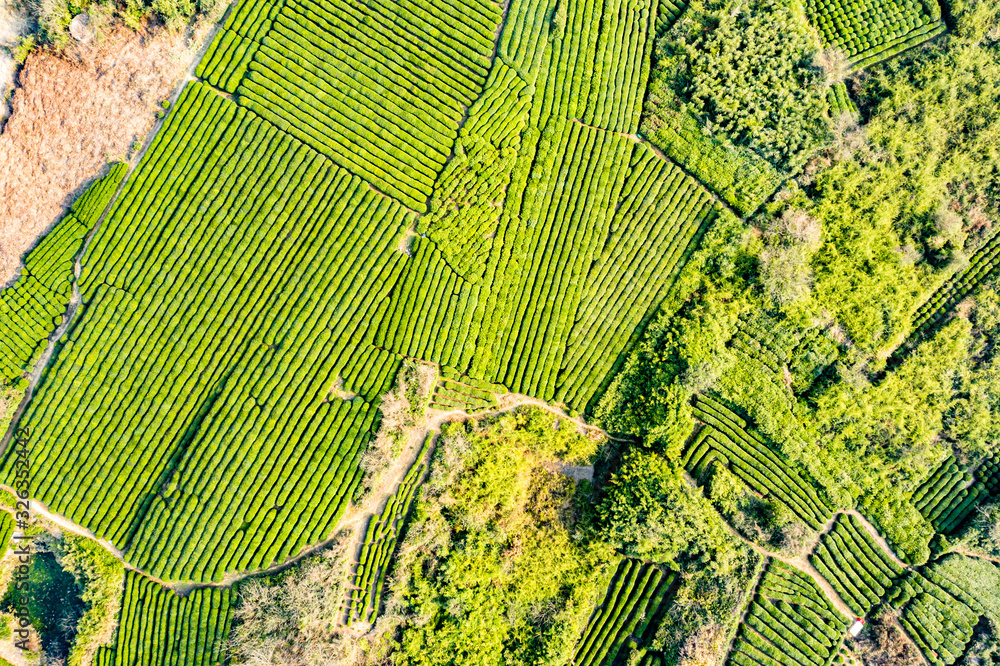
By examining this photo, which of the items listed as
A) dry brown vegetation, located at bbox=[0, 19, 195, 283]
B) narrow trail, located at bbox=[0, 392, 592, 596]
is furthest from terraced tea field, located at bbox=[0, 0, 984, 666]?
dry brown vegetation, located at bbox=[0, 19, 195, 283]

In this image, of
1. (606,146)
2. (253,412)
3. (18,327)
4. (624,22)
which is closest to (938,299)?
(606,146)

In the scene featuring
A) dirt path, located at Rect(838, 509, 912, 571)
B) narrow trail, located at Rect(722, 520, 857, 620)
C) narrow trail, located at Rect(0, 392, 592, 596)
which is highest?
dirt path, located at Rect(838, 509, 912, 571)

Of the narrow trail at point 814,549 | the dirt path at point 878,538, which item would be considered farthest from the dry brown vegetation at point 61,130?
the dirt path at point 878,538

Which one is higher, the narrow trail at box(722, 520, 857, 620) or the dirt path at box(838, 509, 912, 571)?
the dirt path at box(838, 509, 912, 571)

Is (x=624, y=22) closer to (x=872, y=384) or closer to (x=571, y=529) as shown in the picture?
(x=872, y=384)

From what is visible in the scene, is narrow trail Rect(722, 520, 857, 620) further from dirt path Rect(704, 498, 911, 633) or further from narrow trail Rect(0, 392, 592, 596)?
narrow trail Rect(0, 392, 592, 596)

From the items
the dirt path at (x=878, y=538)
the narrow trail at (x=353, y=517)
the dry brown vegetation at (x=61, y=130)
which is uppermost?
the dirt path at (x=878, y=538)

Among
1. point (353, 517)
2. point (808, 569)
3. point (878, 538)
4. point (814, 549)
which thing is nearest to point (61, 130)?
point (353, 517)

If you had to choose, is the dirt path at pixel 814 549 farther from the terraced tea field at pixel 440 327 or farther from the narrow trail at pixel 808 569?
the terraced tea field at pixel 440 327
